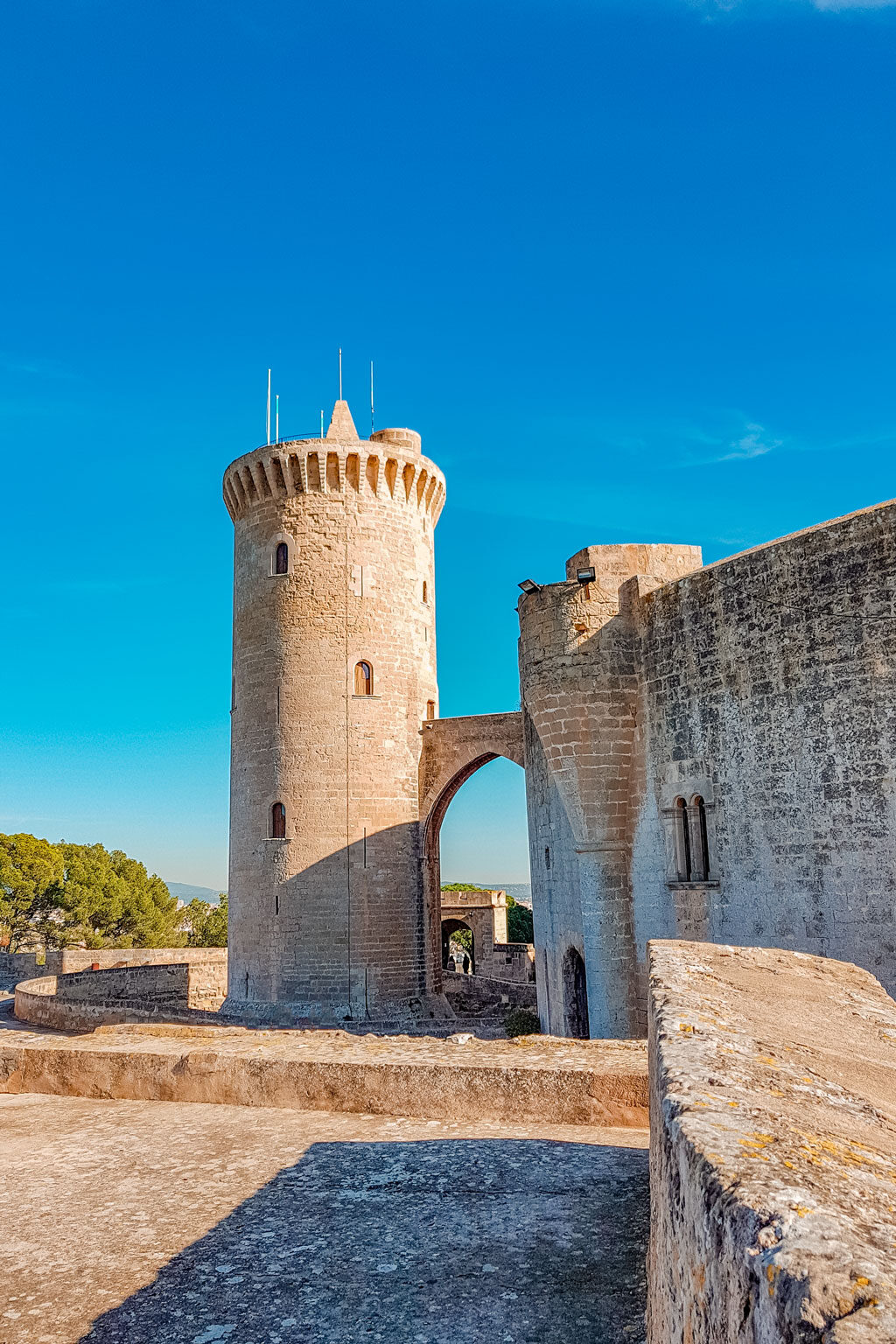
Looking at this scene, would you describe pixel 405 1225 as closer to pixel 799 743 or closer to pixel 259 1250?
pixel 259 1250

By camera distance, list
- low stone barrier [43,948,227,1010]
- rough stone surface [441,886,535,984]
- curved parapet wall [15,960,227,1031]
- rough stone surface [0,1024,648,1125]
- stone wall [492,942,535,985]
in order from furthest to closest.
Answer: rough stone surface [441,886,535,984] < stone wall [492,942,535,985] < low stone barrier [43,948,227,1010] < curved parapet wall [15,960,227,1031] < rough stone surface [0,1024,648,1125]

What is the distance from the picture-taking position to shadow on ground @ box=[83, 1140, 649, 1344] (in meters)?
3.06

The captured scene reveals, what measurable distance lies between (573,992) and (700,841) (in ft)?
11.5

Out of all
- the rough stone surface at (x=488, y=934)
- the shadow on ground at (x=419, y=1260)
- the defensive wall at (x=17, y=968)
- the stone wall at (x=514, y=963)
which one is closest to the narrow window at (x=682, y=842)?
the shadow on ground at (x=419, y=1260)

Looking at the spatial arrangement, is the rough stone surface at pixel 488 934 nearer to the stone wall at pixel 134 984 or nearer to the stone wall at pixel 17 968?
the stone wall at pixel 134 984

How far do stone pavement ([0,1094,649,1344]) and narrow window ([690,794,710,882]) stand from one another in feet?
23.2

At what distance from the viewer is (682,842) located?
→ 12.1 meters

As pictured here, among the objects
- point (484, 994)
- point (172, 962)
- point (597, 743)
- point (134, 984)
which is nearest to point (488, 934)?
point (484, 994)

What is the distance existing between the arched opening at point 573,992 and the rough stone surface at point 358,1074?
735 cm

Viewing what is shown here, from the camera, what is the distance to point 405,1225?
12.6 ft

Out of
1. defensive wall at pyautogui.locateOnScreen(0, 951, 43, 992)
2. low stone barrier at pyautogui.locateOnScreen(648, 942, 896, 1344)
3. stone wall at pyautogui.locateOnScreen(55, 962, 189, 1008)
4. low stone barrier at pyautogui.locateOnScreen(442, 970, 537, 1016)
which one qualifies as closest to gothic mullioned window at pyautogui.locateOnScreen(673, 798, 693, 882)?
low stone barrier at pyautogui.locateOnScreen(648, 942, 896, 1344)

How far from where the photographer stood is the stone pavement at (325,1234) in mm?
3094

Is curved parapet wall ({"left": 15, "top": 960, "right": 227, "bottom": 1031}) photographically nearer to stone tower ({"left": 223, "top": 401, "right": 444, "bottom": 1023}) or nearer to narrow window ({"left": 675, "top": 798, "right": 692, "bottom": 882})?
stone tower ({"left": 223, "top": 401, "right": 444, "bottom": 1023})

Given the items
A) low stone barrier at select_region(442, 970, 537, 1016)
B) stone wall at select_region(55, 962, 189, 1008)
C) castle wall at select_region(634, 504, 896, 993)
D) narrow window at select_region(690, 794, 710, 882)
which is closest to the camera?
castle wall at select_region(634, 504, 896, 993)
